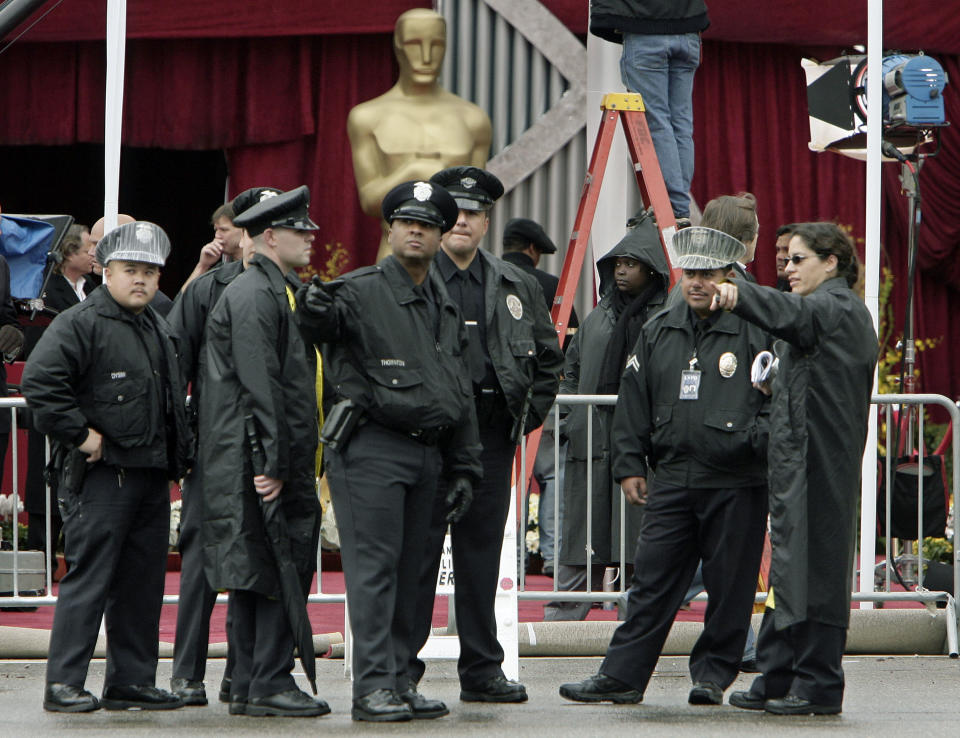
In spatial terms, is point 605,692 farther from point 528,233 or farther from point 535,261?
point 535,261

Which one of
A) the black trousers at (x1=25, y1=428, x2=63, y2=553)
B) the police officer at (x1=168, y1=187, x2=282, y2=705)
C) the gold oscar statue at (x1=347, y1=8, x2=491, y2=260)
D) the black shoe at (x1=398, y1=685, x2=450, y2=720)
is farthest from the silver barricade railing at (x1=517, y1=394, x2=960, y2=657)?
the gold oscar statue at (x1=347, y1=8, x2=491, y2=260)

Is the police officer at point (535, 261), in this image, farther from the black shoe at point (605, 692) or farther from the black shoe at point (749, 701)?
the black shoe at point (749, 701)

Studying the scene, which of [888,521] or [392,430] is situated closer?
[392,430]

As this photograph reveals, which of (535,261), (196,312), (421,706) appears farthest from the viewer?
(535,261)

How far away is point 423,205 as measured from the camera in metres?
6.44

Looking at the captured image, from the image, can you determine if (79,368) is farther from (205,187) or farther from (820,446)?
(205,187)

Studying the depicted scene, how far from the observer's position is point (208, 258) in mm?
9477

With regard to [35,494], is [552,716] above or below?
below

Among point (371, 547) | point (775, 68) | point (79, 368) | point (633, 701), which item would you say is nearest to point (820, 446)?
point (633, 701)

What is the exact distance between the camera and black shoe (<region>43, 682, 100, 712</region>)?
6.49 m

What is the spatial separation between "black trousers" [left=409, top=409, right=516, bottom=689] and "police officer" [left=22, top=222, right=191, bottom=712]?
3.43 feet

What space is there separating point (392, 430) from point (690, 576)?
4.36ft

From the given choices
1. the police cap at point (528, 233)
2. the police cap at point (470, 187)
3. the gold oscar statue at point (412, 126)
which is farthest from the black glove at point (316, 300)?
the gold oscar statue at point (412, 126)

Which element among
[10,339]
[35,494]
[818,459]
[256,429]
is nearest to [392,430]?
[256,429]
